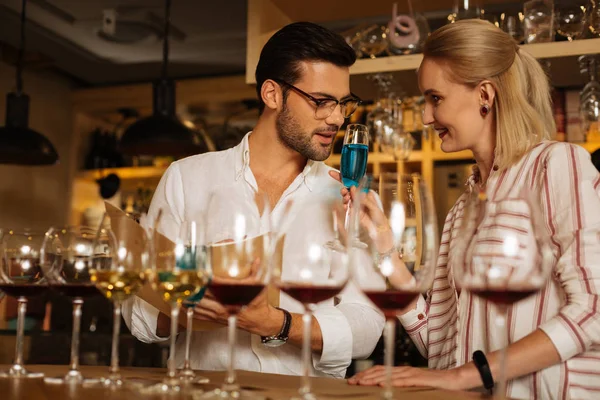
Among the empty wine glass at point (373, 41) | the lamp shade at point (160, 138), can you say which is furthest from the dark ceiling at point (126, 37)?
the empty wine glass at point (373, 41)

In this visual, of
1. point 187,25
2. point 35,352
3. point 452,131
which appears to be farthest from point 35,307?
point 452,131

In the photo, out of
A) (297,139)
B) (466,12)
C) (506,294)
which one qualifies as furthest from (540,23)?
(506,294)

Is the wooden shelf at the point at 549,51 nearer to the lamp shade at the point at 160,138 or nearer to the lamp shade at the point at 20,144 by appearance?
the lamp shade at the point at 160,138

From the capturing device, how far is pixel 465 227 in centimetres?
92

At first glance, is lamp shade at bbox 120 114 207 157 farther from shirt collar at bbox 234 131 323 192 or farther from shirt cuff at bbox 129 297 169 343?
shirt cuff at bbox 129 297 169 343

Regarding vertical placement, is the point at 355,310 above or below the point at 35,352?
above

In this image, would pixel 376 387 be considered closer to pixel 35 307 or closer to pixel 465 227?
pixel 465 227

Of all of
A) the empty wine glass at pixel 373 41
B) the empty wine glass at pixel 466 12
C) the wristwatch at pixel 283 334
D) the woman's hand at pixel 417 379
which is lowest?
the woman's hand at pixel 417 379

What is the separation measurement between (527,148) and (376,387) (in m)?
0.61

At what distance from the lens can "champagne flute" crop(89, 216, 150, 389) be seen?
104 cm

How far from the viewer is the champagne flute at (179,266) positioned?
0.98m

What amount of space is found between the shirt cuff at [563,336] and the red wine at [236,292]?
19.7 inches

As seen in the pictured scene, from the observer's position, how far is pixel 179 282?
0.99 meters

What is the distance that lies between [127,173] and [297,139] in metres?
3.82
